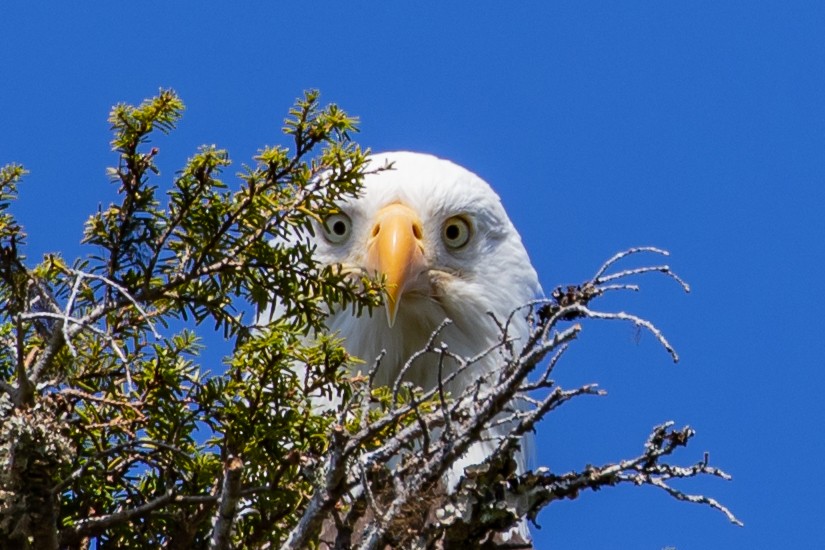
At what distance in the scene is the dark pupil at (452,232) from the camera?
3.94 m

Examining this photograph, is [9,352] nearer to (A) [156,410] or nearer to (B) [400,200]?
(A) [156,410]

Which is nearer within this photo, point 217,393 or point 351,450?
point 351,450

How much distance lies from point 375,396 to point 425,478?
36cm

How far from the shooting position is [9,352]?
2533 millimetres

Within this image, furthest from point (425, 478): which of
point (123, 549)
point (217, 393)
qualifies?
point (123, 549)

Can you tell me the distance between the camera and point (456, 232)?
13.0 feet

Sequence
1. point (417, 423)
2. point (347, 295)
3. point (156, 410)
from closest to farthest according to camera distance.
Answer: point (417, 423) < point (156, 410) < point (347, 295)

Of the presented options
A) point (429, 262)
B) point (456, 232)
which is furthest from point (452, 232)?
point (429, 262)

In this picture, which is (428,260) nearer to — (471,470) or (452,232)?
(452,232)

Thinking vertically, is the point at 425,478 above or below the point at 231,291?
below

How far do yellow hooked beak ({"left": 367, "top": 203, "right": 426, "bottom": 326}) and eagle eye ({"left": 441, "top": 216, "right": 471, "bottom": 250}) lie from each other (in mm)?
138

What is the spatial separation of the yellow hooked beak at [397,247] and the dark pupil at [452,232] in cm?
14

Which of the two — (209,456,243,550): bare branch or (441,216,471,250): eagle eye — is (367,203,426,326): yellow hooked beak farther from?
(209,456,243,550): bare branch

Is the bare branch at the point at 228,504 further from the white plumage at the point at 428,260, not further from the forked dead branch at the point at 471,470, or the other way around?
the white plumage at the point at 428,260
